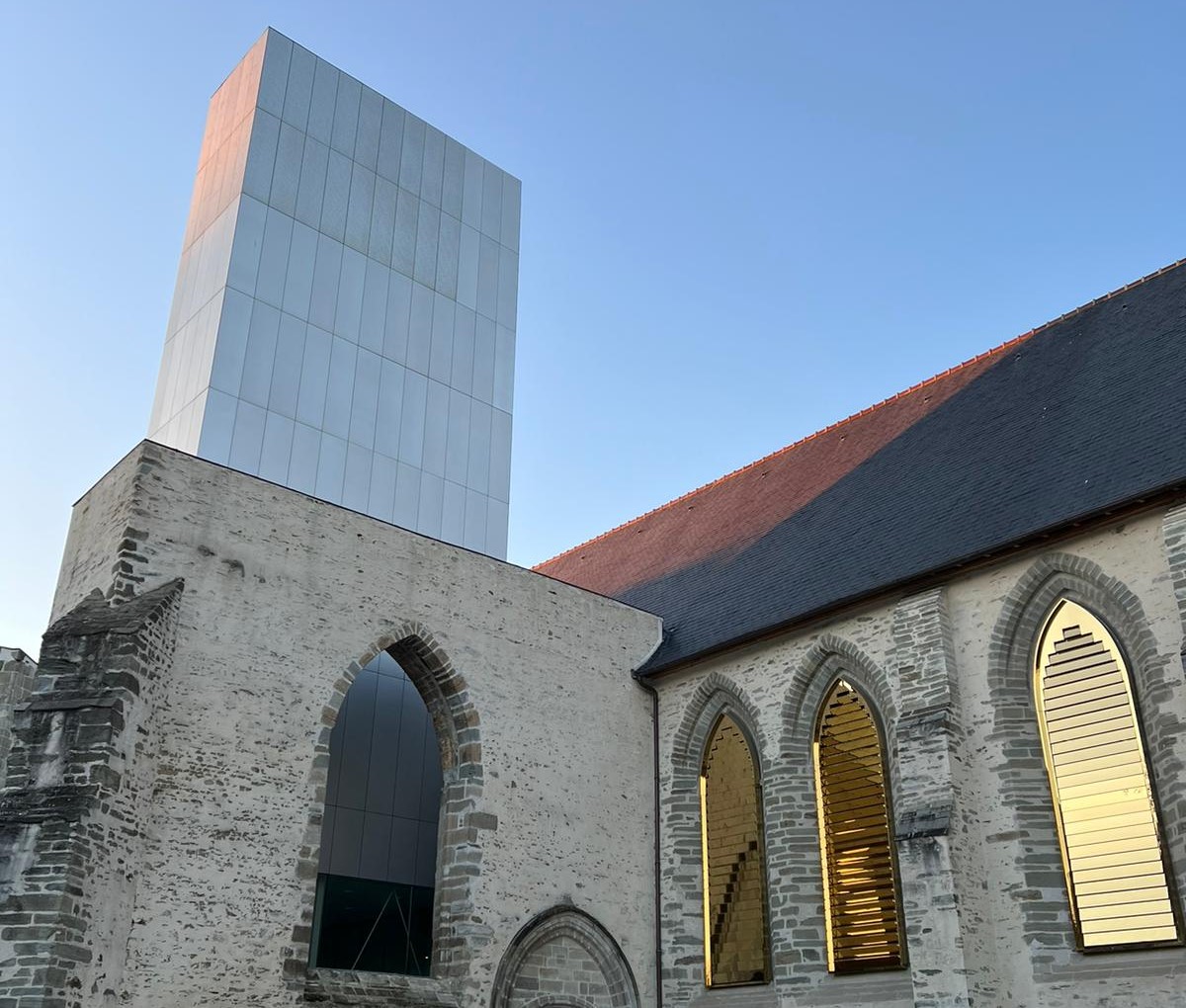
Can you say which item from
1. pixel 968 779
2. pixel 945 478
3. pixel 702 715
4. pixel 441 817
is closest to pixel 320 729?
pixel 441 817

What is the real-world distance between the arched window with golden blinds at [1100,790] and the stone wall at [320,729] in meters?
4.72

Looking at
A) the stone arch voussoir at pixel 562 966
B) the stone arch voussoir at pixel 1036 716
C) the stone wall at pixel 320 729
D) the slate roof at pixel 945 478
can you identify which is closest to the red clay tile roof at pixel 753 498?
the slate roof at pixel 945 478

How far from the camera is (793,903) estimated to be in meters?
11.1

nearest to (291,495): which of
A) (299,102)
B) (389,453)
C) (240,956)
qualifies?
(240,956)

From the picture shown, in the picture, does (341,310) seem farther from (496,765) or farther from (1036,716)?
(1036,716)

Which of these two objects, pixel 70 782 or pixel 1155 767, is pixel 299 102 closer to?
pixel 70 782

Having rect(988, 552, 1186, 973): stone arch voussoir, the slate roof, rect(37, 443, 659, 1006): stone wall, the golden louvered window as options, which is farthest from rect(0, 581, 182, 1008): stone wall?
rect(988, 552, 1186, 973): stone arch voussoir

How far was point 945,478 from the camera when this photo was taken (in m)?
12.4

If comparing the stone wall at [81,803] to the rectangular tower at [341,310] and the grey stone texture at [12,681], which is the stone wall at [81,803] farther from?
the rectangular tower at [341,310]

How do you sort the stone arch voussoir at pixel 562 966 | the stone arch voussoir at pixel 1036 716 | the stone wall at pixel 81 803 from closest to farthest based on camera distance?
the stone wall at pixel 81 803, the stone arch voussoir at pixel 1036 716, the stone arch voussoir at pixel 562 966

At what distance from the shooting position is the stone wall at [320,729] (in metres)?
9.36

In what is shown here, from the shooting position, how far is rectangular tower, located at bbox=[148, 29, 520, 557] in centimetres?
1559

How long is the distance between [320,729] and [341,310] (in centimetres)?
817

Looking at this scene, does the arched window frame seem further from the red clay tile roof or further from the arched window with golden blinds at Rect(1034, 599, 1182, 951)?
the arched window with golden blinds at Rect(1034, 599, 1182, 951)
